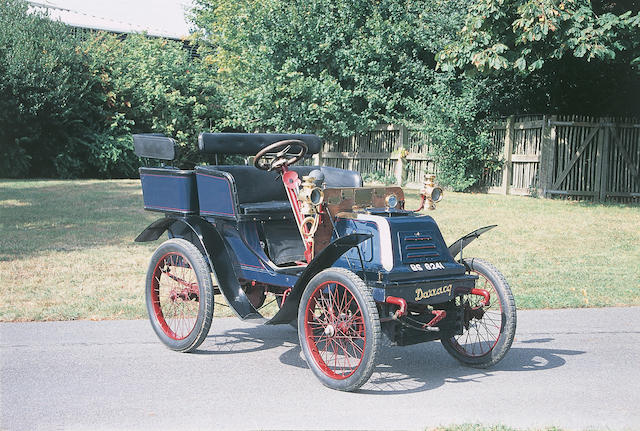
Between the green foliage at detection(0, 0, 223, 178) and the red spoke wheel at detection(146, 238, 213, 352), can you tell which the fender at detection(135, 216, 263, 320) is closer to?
the red spoke wheel at detection(146, 238, 213, 352)

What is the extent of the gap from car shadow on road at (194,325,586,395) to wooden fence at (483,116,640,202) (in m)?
13.3

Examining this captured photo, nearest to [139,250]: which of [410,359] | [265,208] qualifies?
[265,208]

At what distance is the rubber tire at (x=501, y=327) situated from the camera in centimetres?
541

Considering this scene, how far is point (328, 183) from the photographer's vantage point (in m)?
6.59

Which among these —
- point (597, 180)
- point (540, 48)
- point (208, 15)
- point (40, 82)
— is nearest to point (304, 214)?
point (540, 48)

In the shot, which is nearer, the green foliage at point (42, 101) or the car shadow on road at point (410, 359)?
the car shadow on road at point (410, 359)

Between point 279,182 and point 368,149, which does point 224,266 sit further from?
point 368,149

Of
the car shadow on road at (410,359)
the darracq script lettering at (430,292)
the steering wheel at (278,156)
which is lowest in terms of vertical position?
the car shadow on road at (410,359)

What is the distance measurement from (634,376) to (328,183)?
285 centimetres

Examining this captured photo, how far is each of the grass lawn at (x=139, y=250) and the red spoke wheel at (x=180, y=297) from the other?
2.81ft

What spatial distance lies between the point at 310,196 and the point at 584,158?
1547cm

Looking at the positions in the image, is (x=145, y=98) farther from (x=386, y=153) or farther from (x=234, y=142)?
(x=234, y=142)

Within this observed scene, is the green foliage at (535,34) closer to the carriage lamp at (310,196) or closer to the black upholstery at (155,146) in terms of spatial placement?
the black upholstery at (155,146)

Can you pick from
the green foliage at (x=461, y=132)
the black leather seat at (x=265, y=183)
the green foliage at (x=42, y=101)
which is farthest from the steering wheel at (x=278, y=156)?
the green foliage at (x=42, y=101)
